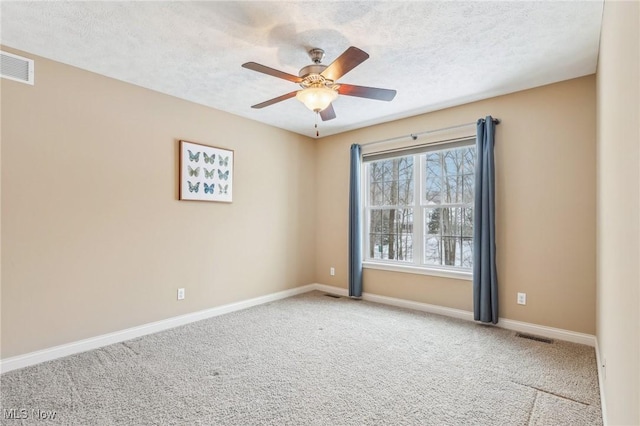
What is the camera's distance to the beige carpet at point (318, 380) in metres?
1.98

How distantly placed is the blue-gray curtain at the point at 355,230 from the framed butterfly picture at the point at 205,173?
1.72 metres

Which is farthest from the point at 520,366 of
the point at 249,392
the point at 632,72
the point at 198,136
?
the point at 198,136

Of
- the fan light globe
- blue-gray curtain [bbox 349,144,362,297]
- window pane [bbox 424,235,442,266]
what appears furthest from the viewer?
blue-gray curtain [bbox 349,144,362,297]

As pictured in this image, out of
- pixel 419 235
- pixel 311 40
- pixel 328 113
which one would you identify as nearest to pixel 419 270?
pixel 419 235

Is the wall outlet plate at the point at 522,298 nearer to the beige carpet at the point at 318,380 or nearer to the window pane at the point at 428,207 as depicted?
the beige carpet at the point at 318,380

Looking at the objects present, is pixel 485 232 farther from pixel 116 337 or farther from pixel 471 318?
pixel 116 337

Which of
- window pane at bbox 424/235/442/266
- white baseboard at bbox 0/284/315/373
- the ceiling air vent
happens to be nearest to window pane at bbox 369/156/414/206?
window pane at bbox 424/235/442/266

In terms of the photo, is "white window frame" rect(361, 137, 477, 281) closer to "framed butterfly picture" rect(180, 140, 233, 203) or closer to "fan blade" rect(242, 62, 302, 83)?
"framed butterfly picture" rect(180, 140, 233, 203)

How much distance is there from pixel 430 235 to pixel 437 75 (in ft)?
6.46

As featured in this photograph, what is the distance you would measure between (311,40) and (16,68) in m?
2.35

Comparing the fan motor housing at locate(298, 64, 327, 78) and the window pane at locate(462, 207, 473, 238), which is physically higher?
the fan motor housing at locate(298, 64, 327, 78)

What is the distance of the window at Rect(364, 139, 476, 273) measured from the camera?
393 cm

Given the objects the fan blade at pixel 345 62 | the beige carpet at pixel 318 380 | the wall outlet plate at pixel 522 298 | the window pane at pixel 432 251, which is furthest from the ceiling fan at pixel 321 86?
the wall outlet plate at pixel 522 298

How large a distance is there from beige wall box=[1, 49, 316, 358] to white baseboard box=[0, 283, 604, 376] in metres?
0.07
